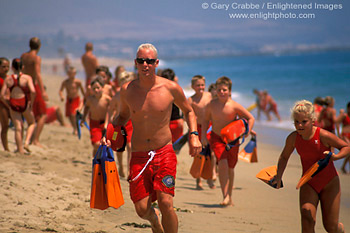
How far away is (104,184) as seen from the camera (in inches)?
198

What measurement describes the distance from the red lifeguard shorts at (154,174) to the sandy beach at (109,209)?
3.81 ft

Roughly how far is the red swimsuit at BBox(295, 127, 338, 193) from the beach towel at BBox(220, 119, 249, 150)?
2.31 metres

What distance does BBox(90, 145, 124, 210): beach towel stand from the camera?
5000mm

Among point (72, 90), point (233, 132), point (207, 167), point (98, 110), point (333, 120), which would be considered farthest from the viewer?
point (72, 90)

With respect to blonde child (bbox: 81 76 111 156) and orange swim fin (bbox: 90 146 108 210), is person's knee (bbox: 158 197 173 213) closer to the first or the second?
orange swim fin (bbox: 90 146 108 210)

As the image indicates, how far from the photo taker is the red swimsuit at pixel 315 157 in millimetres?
4824

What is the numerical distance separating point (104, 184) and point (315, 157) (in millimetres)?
2126

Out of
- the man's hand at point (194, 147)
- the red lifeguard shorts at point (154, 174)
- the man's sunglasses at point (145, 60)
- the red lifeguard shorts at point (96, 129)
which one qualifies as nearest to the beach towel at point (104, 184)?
the red lifeguard shorts at point (154, 174)

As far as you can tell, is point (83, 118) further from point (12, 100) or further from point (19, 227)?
point (19, 227)

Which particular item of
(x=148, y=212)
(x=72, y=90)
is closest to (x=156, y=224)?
(x=148, y=212)

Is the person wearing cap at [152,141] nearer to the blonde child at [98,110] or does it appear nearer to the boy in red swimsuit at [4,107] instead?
the blonde child at [98,110]

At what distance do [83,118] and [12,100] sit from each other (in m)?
1.44

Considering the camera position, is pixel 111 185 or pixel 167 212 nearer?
pixel 167 212

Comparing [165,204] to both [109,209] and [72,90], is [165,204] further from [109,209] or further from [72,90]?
[72,90]
